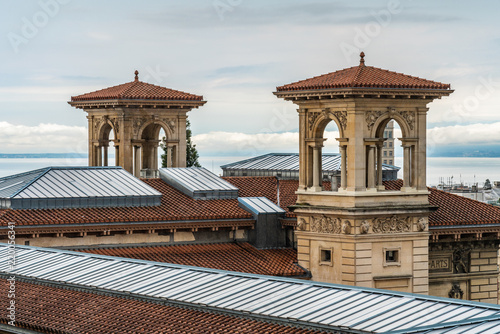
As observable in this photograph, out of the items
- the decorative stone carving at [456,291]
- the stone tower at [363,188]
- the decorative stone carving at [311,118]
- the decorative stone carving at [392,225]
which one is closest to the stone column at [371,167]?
the stone tower at [363,188]

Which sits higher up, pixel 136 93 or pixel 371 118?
pixel 136 93

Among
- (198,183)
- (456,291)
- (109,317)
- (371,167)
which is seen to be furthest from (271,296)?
(198,183)

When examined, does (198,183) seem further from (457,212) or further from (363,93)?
(457,212)

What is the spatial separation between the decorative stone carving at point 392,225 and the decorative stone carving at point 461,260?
4928 mm

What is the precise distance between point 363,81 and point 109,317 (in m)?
20.6

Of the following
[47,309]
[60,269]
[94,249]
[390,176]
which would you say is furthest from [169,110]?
[47,309]

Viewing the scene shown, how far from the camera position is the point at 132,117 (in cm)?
5903

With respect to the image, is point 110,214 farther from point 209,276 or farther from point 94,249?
point 209,276

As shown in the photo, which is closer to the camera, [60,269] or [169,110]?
[60,269]

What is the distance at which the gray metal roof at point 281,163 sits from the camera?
6116 centimetres

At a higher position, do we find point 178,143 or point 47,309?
point 178,143

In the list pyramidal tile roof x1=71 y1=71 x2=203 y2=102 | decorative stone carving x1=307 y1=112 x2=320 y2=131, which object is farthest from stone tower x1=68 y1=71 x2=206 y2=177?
decorative stone carving x1=307 y1=112 x2=320 y2=131

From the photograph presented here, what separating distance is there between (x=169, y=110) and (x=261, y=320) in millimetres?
35026

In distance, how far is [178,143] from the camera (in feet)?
199
